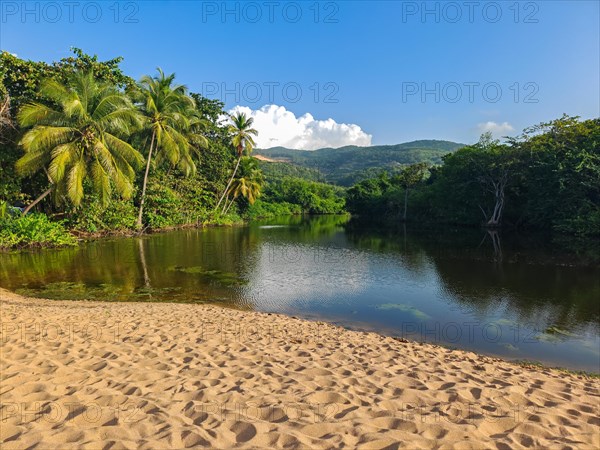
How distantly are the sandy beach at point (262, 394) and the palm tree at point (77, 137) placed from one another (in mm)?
14932

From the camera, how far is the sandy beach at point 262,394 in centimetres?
309

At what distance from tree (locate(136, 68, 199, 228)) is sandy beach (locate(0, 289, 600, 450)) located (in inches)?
896

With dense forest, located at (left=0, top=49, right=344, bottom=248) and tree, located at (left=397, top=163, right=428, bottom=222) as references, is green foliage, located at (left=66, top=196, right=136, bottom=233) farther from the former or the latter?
tree, located at (left=397, top=163, right=428, bottom=222)

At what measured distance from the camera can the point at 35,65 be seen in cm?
2114

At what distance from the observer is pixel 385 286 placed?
1335cm

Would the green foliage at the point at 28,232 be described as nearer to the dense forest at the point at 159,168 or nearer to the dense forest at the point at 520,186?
the dense forest at the point at 159,168

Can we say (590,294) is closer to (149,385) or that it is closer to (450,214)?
(149,385)

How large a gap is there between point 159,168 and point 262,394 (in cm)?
3331

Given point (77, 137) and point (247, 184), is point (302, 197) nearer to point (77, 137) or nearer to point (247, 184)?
point (247, 184)

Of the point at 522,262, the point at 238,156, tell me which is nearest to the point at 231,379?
the point at 522,262

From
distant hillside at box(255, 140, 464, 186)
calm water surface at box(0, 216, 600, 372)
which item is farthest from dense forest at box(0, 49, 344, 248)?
distant hillside at box(255, 140, 464, 186)

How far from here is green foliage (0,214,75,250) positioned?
18297mm

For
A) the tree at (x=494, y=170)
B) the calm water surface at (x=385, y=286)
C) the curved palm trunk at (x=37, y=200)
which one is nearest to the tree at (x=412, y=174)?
the tree at (x=494, y=170)

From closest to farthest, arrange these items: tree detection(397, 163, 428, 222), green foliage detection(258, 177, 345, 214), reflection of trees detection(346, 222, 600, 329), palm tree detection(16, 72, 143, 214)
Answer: reflection of trees detection(346, 222, 600, 329) → palm tree detection(16, 72, 143, 214) → tree detection(397, 163, 428, 222) → green foliage detection(258, 177, 345, 214)
